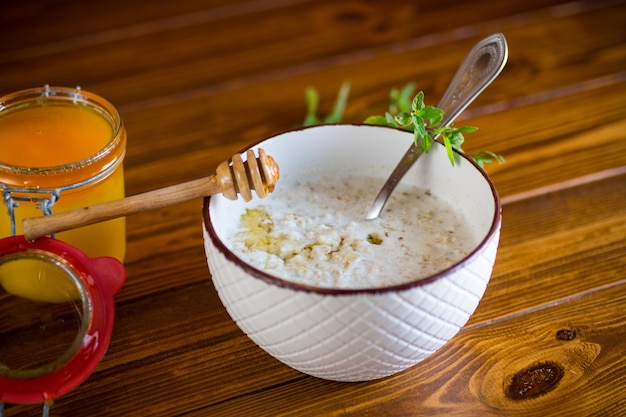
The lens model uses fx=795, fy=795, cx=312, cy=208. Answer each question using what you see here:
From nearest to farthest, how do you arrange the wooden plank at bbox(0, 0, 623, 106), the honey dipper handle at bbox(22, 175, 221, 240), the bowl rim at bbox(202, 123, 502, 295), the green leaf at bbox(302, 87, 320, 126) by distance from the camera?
1. the bowl rim at bbox(202, 123, 502, 295)
2. the honey dipper handle at bbox(22, 175, 221, 240)
3. the green leaf at bbox(302, 87, 320, 126)
4. the wooden plank at bbox(0, 0, 623, 106)

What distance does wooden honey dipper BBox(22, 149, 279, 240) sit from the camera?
724mm

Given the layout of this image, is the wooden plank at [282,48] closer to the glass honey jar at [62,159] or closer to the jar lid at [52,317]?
the glass honey jar at [62,159]

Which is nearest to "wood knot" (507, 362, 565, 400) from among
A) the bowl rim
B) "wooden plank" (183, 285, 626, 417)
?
"wooden plank" (183, 285, 626, 417)

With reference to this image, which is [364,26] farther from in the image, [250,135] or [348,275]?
[348,275]

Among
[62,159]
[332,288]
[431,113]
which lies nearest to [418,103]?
[431,113]

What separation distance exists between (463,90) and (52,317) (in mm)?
488

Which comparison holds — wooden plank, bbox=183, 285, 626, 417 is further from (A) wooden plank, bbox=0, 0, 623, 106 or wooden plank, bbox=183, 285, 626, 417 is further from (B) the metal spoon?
(A) wooden plank, bbox=0, 0, 623, 106

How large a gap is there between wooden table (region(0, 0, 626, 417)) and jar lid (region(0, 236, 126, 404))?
0.19 ft

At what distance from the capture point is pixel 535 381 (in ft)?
2.50

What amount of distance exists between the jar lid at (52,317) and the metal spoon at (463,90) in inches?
10.7

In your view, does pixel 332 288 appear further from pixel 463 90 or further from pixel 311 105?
pixel 311 105

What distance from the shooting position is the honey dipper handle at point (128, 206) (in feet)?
2.41

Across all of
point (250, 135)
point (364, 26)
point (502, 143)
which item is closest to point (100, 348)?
point (250, 135)

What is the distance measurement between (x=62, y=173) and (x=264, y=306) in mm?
264
